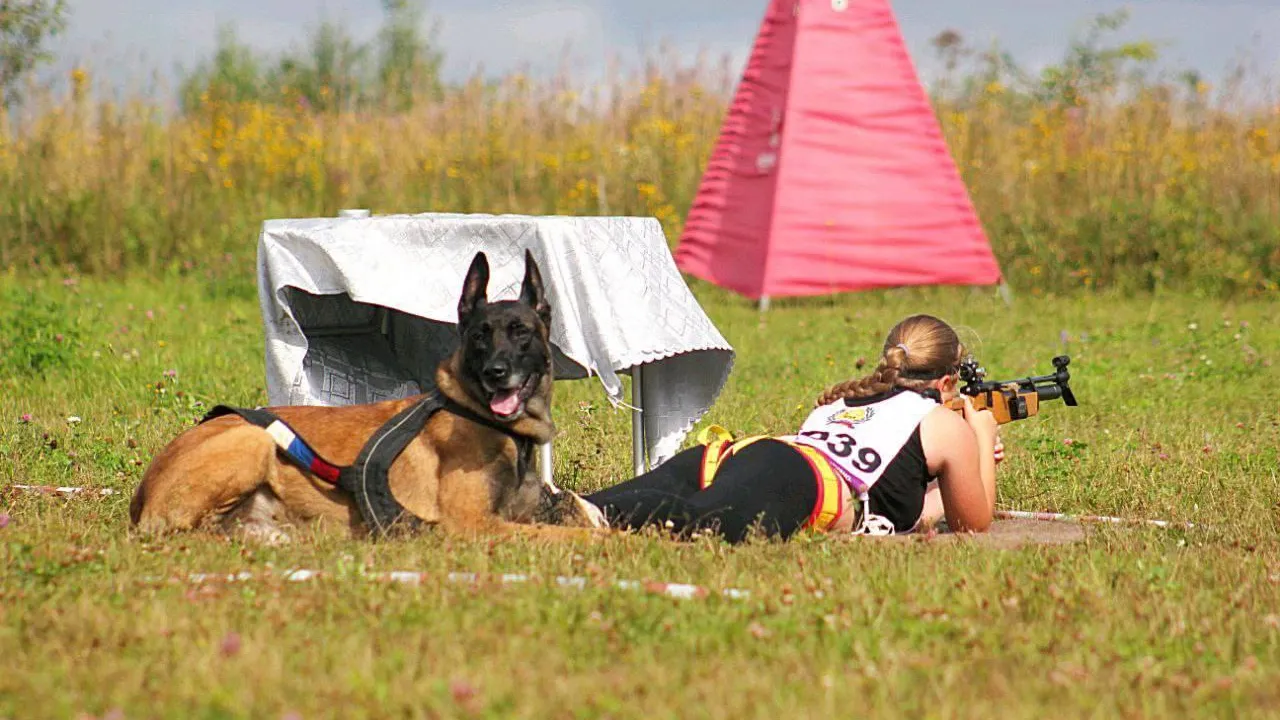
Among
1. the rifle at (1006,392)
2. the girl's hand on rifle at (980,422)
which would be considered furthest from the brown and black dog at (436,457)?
the rifle at (1006,392)

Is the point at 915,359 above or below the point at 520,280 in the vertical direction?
below

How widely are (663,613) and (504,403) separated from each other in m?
1.37

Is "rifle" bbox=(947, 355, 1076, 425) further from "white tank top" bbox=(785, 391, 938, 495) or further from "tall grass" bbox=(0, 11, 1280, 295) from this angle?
"tall grass" bbox=(0, 11, 1280, 295)

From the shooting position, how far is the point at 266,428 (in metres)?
5.34

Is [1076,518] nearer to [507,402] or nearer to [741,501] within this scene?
[741,501]

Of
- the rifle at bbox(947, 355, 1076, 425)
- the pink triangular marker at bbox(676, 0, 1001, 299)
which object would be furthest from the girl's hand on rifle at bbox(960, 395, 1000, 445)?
the pink triangular marker at bbox(676, 0, 1001, 299)

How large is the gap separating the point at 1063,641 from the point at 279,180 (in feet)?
44.9

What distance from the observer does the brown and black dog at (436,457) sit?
5.28 metres

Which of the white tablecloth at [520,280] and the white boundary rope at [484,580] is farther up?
the white tablecloth at [520,280]

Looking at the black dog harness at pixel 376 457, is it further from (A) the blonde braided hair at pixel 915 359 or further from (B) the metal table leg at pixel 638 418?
(A) the blonde braided hair at pixel 915 359

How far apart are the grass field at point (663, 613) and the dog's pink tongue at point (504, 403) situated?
0.50m

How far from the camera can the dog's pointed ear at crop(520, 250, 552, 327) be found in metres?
5.42

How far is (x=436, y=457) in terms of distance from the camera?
537 cm

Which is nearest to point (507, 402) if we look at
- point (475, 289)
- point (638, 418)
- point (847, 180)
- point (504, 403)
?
point (504, 403)
